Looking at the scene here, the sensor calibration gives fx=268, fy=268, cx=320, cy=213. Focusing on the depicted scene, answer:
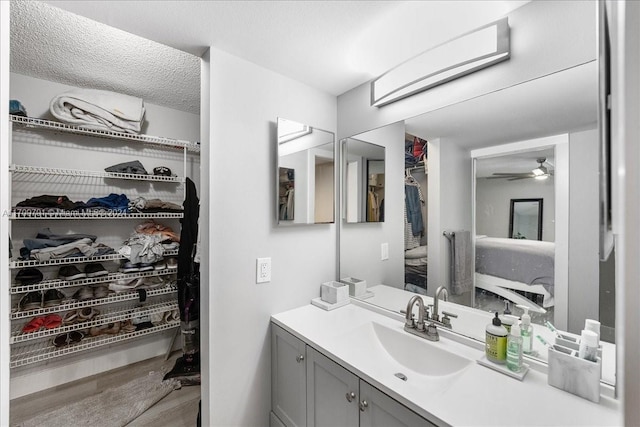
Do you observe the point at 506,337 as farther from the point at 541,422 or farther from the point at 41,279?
the point at 41,279

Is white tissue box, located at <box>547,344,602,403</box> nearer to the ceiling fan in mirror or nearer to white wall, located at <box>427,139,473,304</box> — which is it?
white wall, located at <box>427,139,473,304</box>

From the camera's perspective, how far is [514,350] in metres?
1.01

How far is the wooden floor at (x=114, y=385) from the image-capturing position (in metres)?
1.78

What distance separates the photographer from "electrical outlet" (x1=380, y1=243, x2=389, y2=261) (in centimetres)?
166

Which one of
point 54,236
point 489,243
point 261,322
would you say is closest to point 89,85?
point 54,236

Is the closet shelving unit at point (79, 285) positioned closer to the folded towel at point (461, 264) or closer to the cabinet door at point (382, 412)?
the cabinet door at point (382, 412)

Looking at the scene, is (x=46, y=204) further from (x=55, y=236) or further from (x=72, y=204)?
(x=55, y=236)

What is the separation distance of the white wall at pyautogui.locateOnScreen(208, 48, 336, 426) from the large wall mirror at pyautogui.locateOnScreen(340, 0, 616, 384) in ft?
2.30

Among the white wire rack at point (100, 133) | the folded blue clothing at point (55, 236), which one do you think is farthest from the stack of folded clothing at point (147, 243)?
the white wire rack at point (100, 133)

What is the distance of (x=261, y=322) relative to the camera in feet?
5.05

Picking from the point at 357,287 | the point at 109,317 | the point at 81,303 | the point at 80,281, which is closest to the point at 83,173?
the point at 80,281

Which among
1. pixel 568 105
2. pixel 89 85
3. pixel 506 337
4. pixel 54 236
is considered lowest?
pixel 506 337

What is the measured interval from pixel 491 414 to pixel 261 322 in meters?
1.12

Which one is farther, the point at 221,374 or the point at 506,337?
the point at 221,374
